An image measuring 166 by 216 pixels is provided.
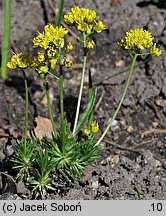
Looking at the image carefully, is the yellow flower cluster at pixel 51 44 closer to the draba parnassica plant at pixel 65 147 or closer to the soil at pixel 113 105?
the draba parnassica plant at pixel 65 147

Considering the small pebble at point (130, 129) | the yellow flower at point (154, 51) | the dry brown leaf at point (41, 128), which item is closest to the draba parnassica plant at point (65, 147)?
the yellow flower at point (154, 51)

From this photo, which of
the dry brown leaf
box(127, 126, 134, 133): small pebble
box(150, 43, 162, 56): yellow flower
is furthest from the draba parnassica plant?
box(127, 126, 134, 133): small pebble

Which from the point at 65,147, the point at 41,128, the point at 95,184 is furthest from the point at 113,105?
the point at 65,147

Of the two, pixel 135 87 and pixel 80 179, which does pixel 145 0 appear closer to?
pixel 135 87

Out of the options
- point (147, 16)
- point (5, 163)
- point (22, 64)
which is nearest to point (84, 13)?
point (22, 64)

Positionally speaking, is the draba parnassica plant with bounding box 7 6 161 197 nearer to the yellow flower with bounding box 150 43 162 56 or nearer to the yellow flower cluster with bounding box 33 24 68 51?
the yellow flower with bounding box 150 43 162 56

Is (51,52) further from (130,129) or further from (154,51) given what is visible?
(130,129)
